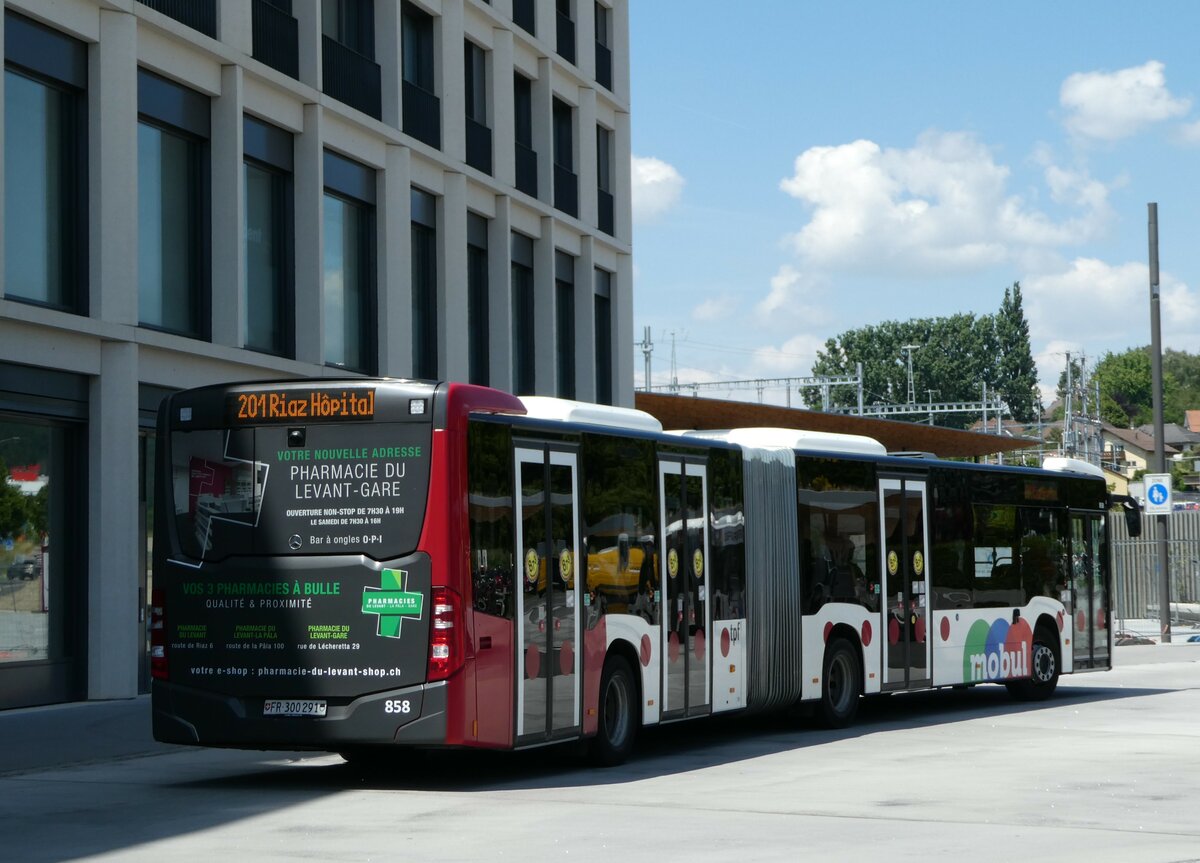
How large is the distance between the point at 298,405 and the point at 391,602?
5.23 ft

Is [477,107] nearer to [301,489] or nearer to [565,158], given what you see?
[565,158]

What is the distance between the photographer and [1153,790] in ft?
41.6

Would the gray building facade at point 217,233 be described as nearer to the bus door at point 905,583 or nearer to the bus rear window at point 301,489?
the bus rear window at point 301,489

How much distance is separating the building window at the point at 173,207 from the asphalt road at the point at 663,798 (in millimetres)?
6127

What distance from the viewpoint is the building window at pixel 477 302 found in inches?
1282

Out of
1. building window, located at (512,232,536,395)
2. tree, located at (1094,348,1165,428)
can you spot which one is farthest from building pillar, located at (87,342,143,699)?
tree, located at (1094,348,1165,428)

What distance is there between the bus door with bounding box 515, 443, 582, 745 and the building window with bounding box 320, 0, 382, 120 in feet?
47.1

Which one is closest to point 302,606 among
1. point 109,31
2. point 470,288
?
point 109,31

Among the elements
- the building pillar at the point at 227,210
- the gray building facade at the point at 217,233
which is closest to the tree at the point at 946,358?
the gray building facade at the point at 217,233

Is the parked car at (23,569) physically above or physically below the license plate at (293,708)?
above

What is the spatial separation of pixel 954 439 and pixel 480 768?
117 feet

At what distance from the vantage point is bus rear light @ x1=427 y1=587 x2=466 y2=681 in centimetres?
1248

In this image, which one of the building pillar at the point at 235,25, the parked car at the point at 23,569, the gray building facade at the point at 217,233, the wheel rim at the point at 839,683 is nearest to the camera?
the wheel rim at the point at 839,683

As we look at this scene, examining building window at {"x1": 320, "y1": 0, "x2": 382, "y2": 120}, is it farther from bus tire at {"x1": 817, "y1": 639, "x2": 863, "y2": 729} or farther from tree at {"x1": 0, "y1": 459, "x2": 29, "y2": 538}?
bus tire at {"x1": 817, "y1": 639, "x2": 863, "y2": 729}
